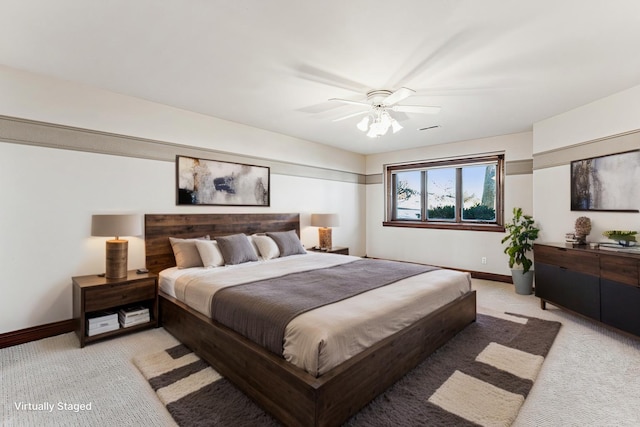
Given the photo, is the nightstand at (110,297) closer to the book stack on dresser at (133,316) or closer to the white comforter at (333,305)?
the book stack on dresser at (133,316)

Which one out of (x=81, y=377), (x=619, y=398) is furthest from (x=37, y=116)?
(x=619, y=398)

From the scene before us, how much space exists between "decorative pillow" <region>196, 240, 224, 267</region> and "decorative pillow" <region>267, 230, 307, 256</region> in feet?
3.07

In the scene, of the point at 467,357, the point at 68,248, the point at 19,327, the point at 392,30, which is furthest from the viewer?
the point at 68,248

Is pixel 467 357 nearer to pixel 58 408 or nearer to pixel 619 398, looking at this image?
pixel 619 398

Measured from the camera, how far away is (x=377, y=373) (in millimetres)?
2039

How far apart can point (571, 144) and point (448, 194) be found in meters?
2.17

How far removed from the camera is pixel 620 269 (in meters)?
2.87

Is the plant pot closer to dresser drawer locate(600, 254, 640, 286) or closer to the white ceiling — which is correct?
dresser drawer locate(600, 254, 640, 286)

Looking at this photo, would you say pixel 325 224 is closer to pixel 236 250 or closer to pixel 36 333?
pixel 236 250

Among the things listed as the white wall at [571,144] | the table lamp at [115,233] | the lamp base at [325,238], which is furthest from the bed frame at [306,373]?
the lamp base at [325,238]

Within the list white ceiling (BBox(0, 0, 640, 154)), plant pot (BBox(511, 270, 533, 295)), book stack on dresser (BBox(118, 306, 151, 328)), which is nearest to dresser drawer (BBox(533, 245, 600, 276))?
plant pot (BBox(511, 270, 533, 295))

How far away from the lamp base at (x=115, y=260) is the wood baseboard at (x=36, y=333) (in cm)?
64

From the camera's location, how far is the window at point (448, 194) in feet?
17.5

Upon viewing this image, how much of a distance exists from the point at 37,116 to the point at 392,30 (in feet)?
10.9
